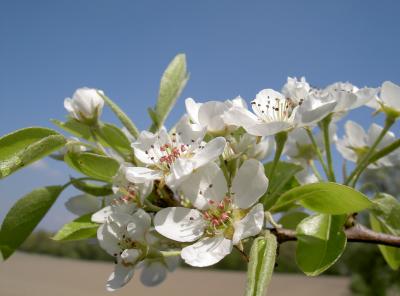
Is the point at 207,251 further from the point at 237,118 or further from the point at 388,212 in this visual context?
the point at 388,212

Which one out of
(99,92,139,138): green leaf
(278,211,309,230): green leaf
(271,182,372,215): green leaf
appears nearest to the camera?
(271,182,372,215): green leaf

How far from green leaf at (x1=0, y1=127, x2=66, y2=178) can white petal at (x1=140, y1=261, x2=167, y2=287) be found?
326mm

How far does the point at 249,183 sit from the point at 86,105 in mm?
392

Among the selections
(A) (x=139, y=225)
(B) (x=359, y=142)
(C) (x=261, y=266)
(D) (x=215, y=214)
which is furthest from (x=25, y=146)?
(B) (x=359, y=142)

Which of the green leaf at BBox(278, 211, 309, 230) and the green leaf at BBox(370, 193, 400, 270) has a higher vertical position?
the green leaf at BBox(370, 193, 400, 270)

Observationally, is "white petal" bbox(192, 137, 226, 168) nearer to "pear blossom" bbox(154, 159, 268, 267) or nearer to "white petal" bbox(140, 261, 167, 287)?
Result: "pear blossom" bbox(154, 159, 268, 267)

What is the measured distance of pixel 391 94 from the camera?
96 cm

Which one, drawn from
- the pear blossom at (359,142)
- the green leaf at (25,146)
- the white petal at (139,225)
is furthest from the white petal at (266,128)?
the pear blossom at (359,142)

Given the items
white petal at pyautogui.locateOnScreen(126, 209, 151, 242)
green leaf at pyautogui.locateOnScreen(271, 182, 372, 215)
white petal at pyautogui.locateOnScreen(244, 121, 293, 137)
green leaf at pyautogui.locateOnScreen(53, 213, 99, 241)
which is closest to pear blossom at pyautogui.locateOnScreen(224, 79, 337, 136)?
white petal at pyautogui.locateOnScreen(244, 121, 293, 137)

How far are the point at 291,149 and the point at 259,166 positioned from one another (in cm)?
45

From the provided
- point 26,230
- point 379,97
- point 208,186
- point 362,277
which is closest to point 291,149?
point 379,97

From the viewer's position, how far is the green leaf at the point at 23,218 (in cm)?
82

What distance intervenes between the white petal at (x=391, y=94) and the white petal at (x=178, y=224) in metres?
0.50

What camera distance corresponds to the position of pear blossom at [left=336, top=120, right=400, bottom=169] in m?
1.13
